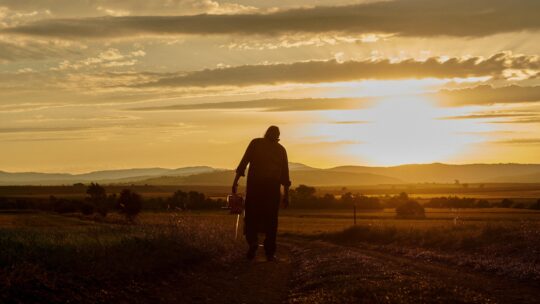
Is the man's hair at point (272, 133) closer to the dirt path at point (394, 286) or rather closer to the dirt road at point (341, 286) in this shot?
the dirt road at point (341, 286)

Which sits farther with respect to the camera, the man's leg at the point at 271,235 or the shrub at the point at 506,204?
the shrub at the point at 506,204

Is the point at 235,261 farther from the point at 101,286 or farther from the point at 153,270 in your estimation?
the point at 101,286

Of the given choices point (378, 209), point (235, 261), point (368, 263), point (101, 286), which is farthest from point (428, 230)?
point (378, 209)

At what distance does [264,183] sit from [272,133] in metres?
1.33

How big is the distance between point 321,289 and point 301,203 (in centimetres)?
12728

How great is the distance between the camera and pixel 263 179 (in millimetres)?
19047

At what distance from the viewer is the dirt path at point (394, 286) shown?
12398 millimetres

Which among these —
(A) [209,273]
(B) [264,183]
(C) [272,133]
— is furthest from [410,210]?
(A) [209,273]

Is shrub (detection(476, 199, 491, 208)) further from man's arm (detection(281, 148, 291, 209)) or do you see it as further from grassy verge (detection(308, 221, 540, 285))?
man's arm (detection(281, 148, 291, 209))

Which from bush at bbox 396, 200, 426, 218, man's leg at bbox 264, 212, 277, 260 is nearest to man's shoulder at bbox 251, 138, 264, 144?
man's leg at bbox 264, 212, 277, 260

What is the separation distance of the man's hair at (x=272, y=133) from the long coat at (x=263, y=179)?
0.28 feet

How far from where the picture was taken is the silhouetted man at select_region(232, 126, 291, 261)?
18.9 m

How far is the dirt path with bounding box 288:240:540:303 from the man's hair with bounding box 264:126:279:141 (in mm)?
3492

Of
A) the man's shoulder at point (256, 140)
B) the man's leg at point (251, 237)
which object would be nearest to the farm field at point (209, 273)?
the man's leg at point (251, 237)
